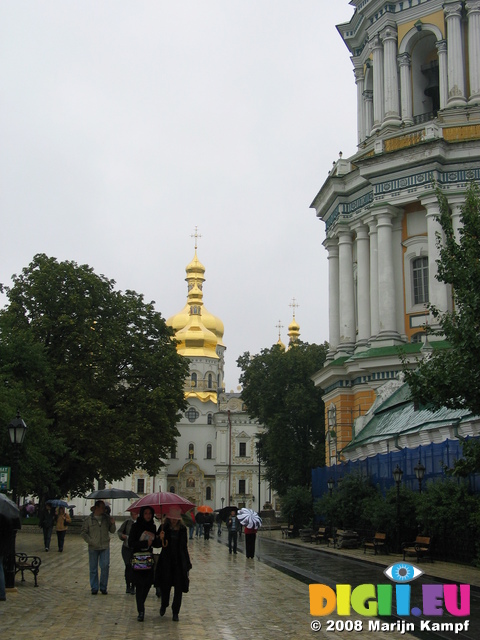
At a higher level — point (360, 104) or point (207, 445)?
point (360, 104)

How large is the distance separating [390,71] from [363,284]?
383 inches

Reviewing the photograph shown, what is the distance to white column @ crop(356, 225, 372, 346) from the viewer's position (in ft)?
129

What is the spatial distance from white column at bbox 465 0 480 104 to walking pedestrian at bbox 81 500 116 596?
93.7 ft

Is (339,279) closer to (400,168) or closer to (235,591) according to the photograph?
(400,168)

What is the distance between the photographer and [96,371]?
129 ft

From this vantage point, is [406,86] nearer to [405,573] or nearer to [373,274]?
[373,274]

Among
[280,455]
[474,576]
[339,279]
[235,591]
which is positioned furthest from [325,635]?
[280,455]

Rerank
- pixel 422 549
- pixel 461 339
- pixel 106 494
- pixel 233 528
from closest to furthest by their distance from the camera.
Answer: pixel 461 339 → pixel 106 494 → pixel 422 549 → pixel 233 528

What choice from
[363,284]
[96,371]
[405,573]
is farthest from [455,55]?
[405,573]

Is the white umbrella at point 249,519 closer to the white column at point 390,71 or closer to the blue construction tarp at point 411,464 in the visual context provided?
the blue construction tarp at point 411,464

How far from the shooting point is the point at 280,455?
171 ft

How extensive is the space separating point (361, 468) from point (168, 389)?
1294 centimetres

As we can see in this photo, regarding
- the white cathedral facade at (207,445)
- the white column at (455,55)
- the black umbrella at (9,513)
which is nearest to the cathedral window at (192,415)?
the white cathedral facade at (207,445)

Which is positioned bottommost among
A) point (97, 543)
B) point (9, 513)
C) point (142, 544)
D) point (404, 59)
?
point (97, 543)
